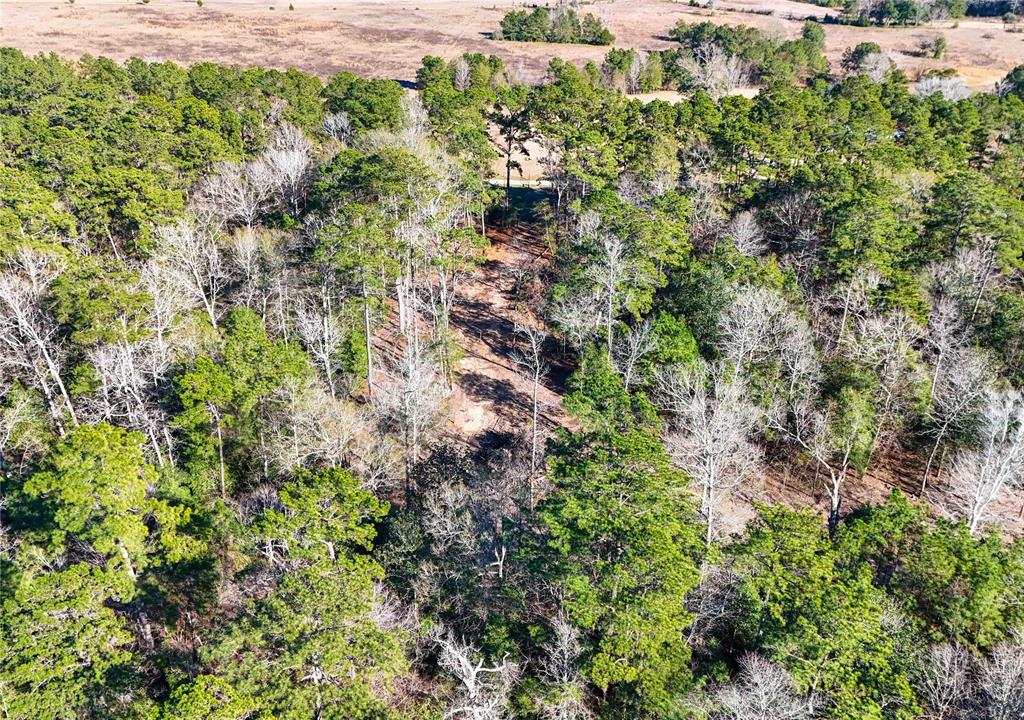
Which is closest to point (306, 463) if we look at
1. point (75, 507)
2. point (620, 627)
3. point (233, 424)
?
point (233, 424)

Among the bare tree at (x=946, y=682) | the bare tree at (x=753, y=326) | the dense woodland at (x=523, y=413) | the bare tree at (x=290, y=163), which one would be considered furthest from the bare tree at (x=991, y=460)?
the bare tree at (x=290, y=163)

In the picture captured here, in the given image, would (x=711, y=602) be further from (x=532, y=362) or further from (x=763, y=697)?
(x=532, y=362)

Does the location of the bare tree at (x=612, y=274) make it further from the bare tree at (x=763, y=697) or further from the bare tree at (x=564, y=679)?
the bare tree at (x=763, y=697)

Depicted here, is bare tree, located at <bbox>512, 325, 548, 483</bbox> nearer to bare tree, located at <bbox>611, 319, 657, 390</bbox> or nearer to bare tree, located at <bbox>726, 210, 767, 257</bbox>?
bare tree, located at <bbox>611, 319, 657, 390</bbox>

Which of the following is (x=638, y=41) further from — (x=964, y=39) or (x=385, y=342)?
(x=385, y=342)

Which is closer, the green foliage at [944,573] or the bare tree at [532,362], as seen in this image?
the green foliage at [944,573]


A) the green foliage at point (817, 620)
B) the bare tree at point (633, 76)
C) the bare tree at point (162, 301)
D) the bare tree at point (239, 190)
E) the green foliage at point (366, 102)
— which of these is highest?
the bare tree at point (633, 76)
